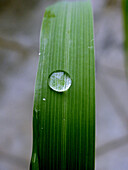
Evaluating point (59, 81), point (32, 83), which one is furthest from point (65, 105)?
point (32, 83)

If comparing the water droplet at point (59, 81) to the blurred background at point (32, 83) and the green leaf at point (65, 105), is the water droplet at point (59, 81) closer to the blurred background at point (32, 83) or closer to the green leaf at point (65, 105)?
the green leaf at point (65, 105)

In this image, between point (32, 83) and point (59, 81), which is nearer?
point (59, 81)

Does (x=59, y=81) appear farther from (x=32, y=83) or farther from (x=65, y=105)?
(x=32, y=83)

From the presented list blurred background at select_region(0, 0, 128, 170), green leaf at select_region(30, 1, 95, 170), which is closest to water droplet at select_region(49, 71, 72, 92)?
green leaf at select_region(30, 1, 95, 170)

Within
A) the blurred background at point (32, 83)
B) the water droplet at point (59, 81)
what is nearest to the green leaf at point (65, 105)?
the water droplet at point (59, 81)

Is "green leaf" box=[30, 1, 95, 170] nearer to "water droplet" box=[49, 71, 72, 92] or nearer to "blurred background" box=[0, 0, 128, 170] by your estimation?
"water droplet" box=[49, 71, 72, 92]

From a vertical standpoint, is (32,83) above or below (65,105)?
above
